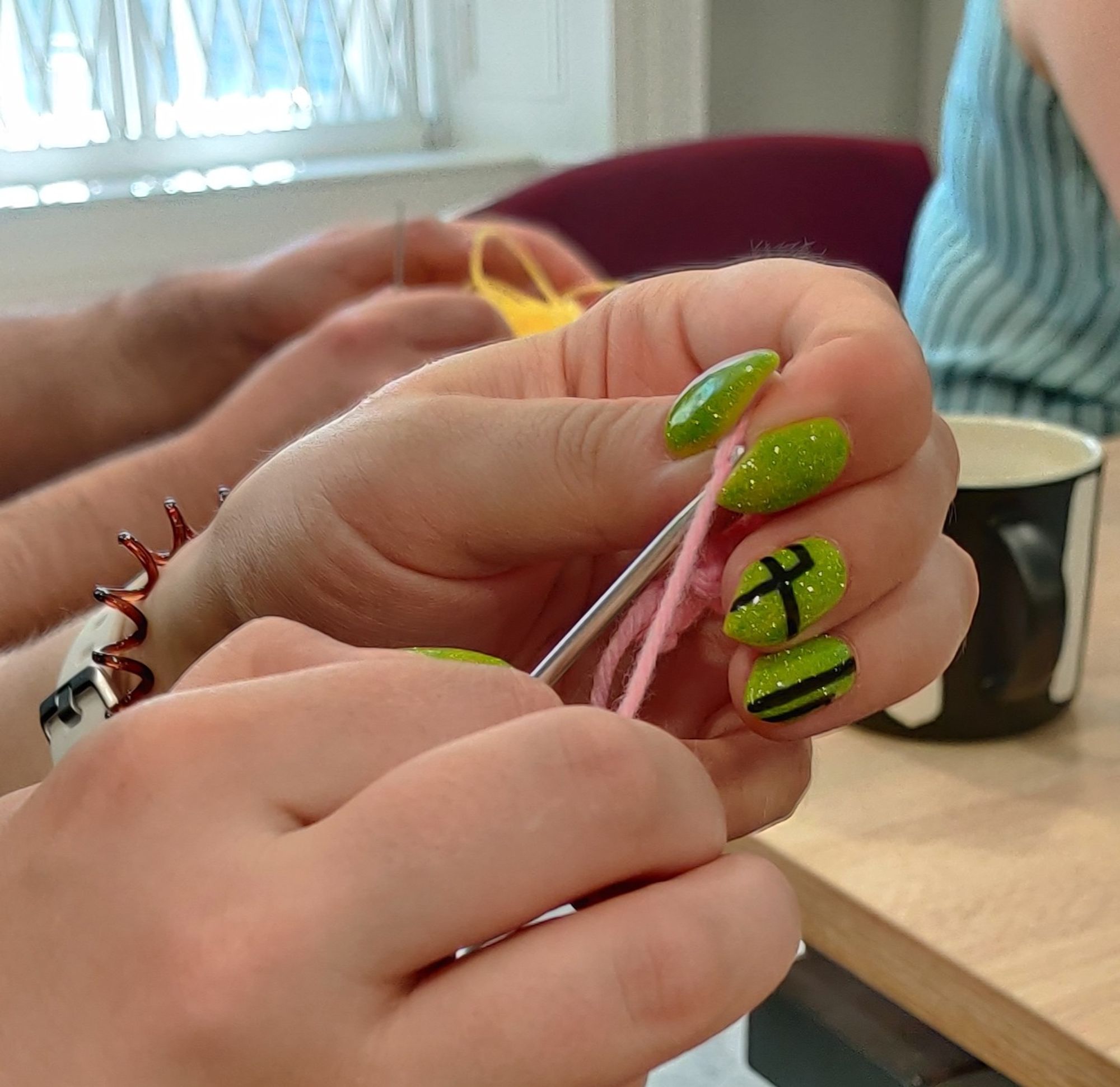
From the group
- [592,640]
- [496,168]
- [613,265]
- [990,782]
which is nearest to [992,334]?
[613,265]

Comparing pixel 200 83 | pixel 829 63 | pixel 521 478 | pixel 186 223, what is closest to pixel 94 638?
pixel 521 478

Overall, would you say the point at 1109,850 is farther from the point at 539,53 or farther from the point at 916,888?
the point at 539,53

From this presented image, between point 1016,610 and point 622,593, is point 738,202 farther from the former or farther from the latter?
point 622,593

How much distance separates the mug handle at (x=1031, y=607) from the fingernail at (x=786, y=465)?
0.15 m

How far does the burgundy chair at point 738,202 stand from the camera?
1180 millimetres

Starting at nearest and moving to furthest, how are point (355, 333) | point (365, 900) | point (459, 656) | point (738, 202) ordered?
point (365, 900) → point (459, 656) → point (355, 333) → point (738, 202)

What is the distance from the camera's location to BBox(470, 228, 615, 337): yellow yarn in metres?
0.93

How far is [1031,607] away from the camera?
520 mm

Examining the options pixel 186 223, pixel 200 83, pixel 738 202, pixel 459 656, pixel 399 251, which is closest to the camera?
pixel 459 656

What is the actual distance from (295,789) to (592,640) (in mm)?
154

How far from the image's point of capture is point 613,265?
1.19 meters

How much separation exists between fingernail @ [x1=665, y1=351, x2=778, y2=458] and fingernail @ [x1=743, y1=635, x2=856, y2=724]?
7 centimetres

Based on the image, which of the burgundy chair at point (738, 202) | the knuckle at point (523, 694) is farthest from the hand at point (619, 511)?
the burgundy chair at point (738, 202)

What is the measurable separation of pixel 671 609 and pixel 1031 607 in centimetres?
21
